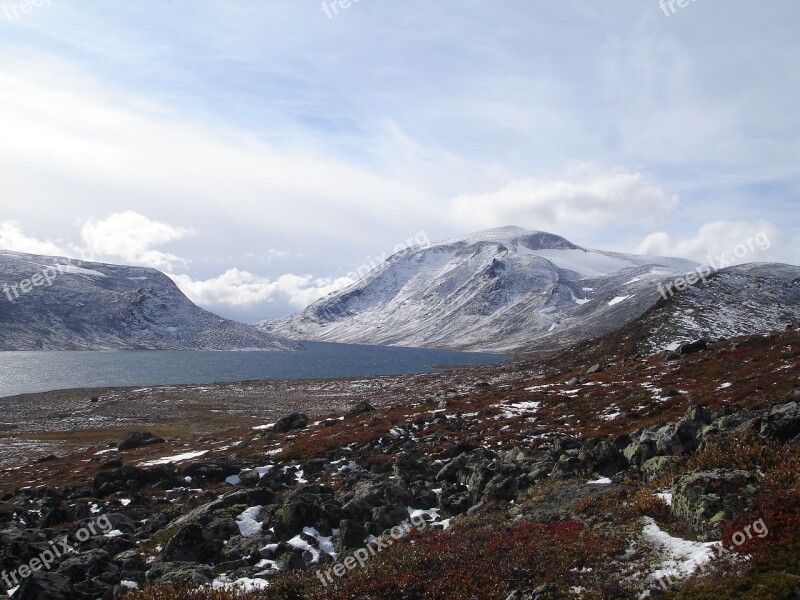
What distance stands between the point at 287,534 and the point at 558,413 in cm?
2778

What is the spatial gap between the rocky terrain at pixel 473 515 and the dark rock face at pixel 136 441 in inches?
549

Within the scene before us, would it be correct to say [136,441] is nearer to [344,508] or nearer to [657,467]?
[344,508]

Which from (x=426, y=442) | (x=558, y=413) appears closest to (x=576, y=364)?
(x=558, y=413)

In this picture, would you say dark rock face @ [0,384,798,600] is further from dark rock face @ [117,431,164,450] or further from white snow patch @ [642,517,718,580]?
dark rock face @ [117,431,164,450]

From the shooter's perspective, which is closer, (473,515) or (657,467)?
(657,467)

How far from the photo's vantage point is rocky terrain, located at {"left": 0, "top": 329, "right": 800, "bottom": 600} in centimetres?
1166

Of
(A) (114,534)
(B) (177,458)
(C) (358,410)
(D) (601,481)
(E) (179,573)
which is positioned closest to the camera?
(E) (179,573)

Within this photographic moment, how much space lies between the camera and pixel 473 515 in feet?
61.6

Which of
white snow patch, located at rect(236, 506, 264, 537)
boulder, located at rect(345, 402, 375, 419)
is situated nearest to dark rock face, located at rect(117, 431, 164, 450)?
boulder, located at rect(345, 402, 375, 419)

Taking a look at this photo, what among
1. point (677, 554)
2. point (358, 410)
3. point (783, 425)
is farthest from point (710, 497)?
point (358, 410)

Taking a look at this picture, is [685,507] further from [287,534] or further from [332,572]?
[287,534]

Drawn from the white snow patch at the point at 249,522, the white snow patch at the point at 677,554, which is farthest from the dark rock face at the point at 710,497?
the white snow patch at the point at 249,522

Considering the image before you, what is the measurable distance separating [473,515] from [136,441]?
49638mm

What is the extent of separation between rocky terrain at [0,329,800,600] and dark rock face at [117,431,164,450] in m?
14.0
